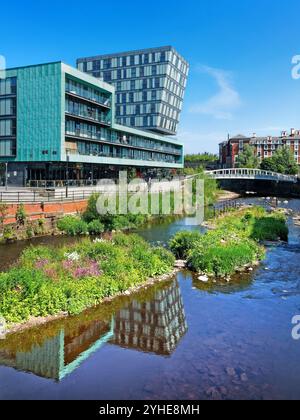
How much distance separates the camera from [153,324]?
586 inches

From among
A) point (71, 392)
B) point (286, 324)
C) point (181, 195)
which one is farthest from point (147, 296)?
point (181, 195)

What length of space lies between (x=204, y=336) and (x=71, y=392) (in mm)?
5019

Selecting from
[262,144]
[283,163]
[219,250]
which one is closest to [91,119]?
[219,250]

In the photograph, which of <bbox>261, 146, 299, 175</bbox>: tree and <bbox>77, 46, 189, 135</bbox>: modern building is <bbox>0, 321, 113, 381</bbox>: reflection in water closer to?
<bbox>77, 46, 189, 135</bbox>: modern building

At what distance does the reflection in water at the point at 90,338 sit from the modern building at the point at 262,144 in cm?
12698

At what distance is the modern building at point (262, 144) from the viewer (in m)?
141

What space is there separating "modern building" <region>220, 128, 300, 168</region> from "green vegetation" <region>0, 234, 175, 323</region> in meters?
122

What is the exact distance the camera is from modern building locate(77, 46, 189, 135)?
90312 mm

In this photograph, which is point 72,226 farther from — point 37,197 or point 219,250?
point 219,250

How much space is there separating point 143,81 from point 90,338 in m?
84.2

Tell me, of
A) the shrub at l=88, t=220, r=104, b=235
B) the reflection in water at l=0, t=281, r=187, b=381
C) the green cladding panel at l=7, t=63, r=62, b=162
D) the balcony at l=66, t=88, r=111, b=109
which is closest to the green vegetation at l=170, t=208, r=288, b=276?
the reflection in water at l=0, t=281, r=187, b=381

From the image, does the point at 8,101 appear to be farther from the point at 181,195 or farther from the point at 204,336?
the point at 204,336

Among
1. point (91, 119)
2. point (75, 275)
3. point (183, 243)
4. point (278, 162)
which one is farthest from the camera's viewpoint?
point (278, 162)

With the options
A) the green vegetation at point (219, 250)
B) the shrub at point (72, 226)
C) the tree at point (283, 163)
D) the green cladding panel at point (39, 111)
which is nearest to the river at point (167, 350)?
the green vegetation at point (219, 250)
